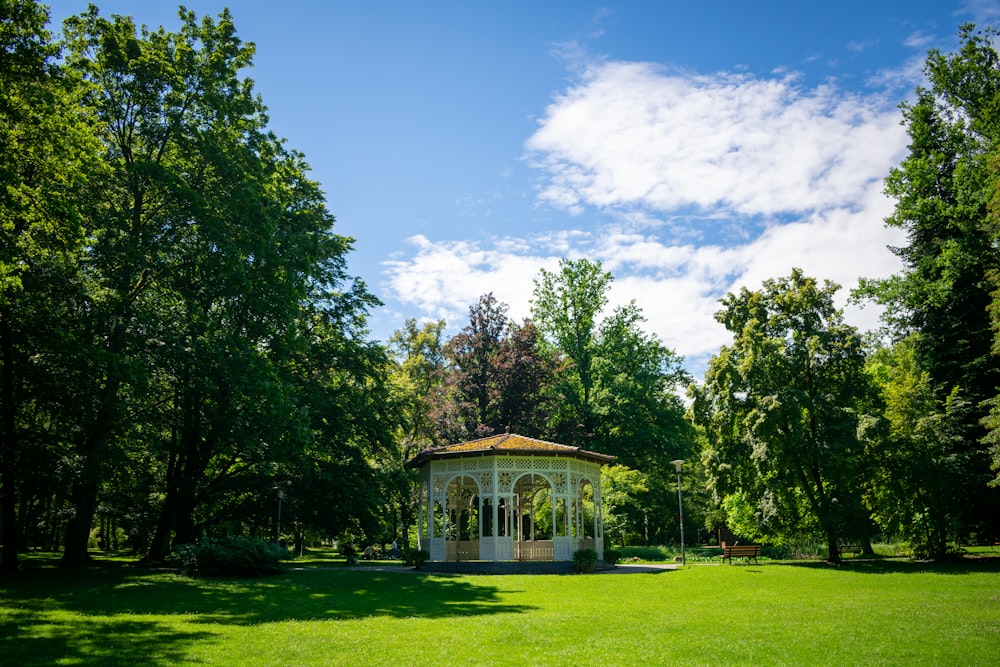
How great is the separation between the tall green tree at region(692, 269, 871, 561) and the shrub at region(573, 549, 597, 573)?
6817 mm

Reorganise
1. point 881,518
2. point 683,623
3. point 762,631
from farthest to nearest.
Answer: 1. point 881,518
2. point 683,623
3. point 762,631

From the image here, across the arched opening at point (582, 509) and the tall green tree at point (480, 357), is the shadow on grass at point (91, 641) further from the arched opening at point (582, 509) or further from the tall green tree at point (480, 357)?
the tall green tree at point (480, 357)

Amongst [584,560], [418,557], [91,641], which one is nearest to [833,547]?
[584,560]

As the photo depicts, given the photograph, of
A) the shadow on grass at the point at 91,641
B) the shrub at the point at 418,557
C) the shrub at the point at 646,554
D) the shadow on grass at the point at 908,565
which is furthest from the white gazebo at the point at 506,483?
the shadow on grass at the point at 91,641

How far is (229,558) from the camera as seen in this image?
19516 mm

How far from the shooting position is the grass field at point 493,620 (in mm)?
8664

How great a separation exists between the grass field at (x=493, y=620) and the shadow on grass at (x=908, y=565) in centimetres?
169

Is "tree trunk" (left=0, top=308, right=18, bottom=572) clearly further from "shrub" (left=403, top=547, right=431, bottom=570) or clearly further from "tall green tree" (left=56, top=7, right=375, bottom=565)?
"shrub" (left=403, top=547, right=431, bottom=570)

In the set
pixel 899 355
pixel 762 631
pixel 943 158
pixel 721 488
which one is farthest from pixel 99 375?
pixel 899 355

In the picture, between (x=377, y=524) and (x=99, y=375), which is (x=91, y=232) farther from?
(x=377, y=524)

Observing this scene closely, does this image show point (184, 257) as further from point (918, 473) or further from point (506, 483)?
point (918, 473)

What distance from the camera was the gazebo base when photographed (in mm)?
24469

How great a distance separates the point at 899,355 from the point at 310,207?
104ft

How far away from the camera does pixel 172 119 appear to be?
22.0m
